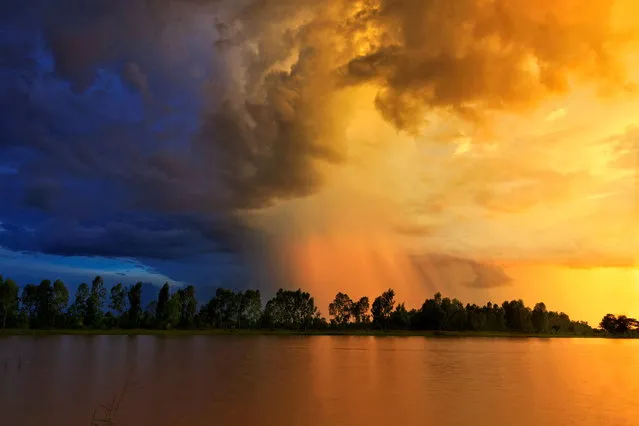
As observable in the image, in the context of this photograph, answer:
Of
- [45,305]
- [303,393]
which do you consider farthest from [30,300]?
[303,393]

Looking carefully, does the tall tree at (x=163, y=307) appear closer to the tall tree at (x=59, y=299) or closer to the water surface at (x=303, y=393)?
the tall tree at (x=59, y=299)

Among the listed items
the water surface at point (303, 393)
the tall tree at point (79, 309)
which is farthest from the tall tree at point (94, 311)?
the water surface at point (303, 393)

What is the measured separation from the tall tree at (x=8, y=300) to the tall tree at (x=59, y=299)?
38.3 feet

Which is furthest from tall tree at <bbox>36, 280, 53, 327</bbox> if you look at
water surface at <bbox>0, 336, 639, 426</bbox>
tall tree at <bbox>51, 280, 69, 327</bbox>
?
water surface at <bbox>0, 336, 639, 426</bbox>

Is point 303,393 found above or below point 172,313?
below

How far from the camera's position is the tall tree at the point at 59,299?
16338 centimetres

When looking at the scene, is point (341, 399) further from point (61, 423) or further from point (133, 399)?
point (61, 423)

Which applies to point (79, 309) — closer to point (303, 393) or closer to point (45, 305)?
point (45, 305)

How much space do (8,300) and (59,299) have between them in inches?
650

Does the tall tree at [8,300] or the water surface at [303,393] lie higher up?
the tall tree at [8,300]

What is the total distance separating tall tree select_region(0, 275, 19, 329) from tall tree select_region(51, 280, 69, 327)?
11.7 metres

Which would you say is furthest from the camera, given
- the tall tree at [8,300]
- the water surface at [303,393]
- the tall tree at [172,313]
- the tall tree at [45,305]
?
the tall tree at [172,313]

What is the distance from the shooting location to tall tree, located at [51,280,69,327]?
163m

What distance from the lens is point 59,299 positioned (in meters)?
164
